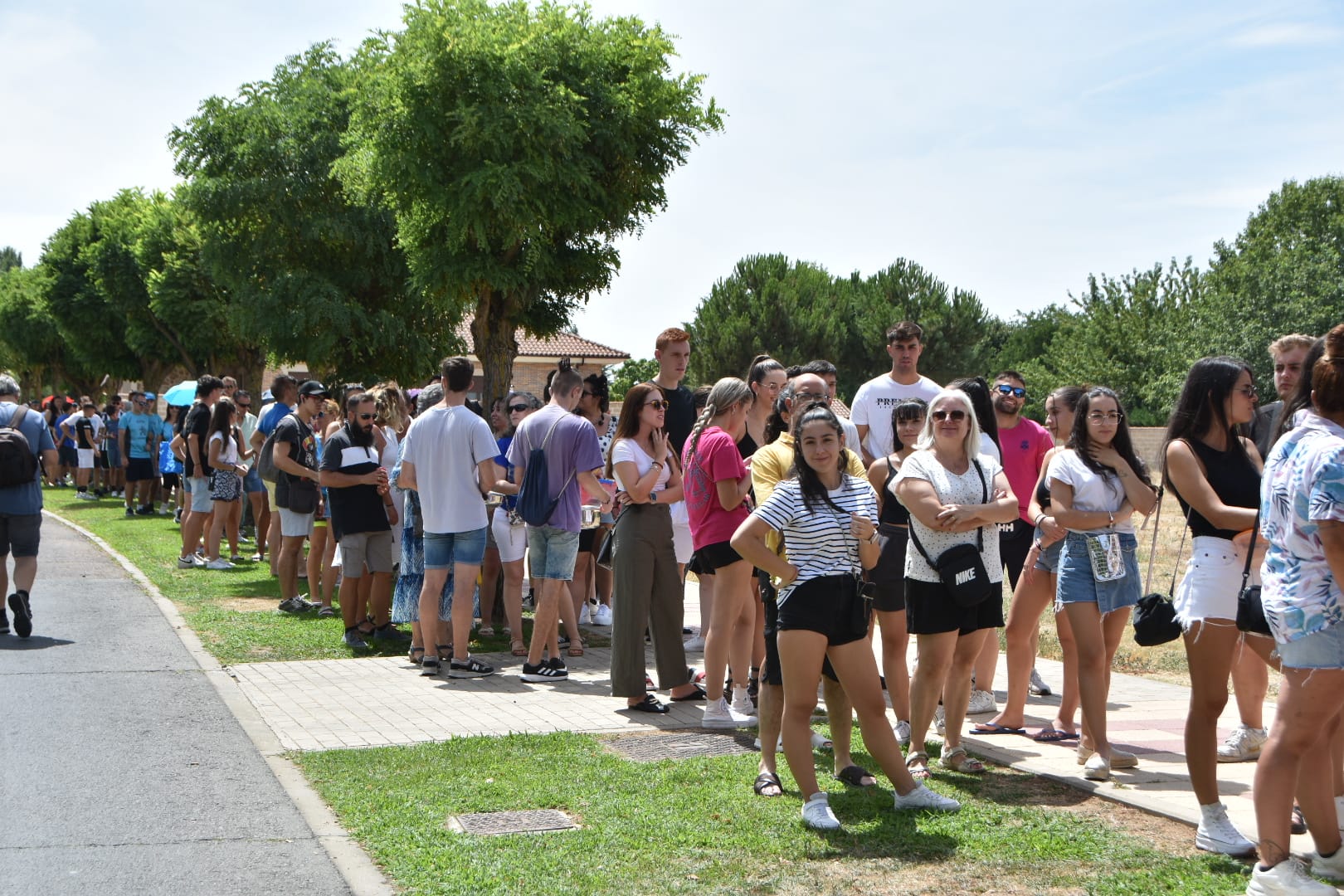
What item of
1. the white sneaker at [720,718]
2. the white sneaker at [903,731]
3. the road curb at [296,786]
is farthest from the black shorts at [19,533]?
the white sneaker at [903,731]

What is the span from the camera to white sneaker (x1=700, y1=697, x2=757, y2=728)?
7297 mm

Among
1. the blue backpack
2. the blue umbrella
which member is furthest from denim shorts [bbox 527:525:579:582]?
the blue umbrella

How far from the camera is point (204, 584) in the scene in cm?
1362

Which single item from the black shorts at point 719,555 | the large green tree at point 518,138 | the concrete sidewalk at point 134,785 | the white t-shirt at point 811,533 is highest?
the large green tree at point 518,138

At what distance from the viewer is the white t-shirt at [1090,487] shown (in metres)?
6.18

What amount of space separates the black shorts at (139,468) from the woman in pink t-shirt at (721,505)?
61.1ft

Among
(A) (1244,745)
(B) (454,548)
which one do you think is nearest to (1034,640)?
(A) (1244,745)

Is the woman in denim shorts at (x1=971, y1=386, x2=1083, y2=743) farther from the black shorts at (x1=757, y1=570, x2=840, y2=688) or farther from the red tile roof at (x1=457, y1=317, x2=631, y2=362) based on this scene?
the red tile roof at (x1=457, y1=317, x2=631, y2=362)

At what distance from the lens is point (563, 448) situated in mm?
8547

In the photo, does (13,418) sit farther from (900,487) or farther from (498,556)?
(900,487)

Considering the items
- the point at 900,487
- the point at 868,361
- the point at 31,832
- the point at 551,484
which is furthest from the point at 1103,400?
the point at 868,361

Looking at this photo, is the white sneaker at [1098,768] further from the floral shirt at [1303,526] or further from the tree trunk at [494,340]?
the tree trunk at [494,340]

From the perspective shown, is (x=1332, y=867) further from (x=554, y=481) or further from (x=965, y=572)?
(x=554, y=481)

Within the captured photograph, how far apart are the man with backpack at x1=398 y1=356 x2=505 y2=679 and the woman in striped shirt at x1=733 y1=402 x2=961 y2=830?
3862mm
